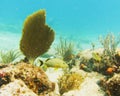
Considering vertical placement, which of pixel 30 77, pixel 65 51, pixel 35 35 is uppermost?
pixel 65 51

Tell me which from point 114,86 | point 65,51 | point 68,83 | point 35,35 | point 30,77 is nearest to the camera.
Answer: point 30,77

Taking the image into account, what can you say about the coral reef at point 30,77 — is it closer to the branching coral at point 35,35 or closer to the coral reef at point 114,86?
the branching coral at point 35,35

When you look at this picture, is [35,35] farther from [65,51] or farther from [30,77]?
[65,51]

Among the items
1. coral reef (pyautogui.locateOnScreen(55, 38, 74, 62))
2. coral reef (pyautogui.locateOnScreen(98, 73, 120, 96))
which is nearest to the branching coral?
coral reef (pyautogui.locateOnScreen(98, 73, 120, 96))

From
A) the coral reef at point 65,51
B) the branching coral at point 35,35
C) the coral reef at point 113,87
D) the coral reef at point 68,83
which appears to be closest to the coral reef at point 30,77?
the branching coral at point 35,35

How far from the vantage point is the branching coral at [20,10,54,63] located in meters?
6.90

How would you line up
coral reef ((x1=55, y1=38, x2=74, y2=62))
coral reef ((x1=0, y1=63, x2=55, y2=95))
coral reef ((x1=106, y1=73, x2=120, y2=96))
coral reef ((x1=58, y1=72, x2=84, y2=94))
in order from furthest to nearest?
coral reef ((x1=55, y1=38, x2=74, y2=62))
coral reef ((x1=58, y1=72, x2=84, y2=94))
coral reef ((x1=106, y1=73, x2=120, y2=96))
coral reef ((x1=0, y1=63, x2=55, y2=95))

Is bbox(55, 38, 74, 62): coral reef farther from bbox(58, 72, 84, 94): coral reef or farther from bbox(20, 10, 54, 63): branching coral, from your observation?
bbox(20, 10, 54, 63): branching coral

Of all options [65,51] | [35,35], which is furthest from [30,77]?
[65,51]

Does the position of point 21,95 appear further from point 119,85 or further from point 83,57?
point 83,57

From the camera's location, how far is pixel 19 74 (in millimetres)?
5570

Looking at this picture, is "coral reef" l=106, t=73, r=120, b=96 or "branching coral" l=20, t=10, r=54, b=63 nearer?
"coral reef" l=106, t=73, r=120, b=96

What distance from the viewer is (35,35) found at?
274 inches

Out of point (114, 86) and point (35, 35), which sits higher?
point (35, 35)
